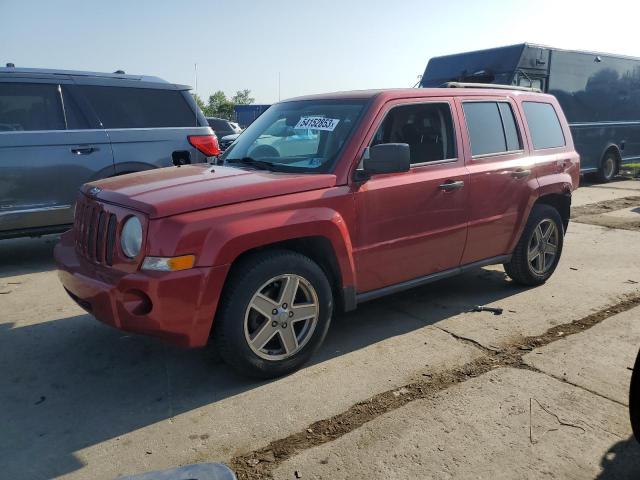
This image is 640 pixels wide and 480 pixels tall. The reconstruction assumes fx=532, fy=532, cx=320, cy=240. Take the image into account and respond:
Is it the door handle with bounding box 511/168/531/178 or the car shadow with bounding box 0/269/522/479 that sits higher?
the door handle with bounding box 511/168/531/178

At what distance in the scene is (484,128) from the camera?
454cm

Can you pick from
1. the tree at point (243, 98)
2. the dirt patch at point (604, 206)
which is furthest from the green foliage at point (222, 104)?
the dirt patch at point (604, 206)

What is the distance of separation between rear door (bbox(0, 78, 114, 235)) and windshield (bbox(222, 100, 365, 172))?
2.42 metres

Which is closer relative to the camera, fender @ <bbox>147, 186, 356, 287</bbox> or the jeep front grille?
fender @ <bbox>147, 186, 356, 287</bbox>

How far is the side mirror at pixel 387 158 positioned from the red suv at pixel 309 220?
1cm

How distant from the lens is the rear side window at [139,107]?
20.5 ft

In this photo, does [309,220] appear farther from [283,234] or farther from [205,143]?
[205,143]

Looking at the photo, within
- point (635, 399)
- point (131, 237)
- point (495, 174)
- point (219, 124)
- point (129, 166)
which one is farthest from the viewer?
point (219, 124)

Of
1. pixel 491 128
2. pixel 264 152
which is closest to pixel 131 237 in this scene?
pixel 264 152

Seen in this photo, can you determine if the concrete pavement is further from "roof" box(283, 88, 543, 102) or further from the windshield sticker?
"roof" box(283, 88, 543, 102)

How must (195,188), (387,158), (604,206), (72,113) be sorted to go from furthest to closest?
(604,206) < (72,113) < (387,158) < (195,188)

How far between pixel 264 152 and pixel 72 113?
10.3 feet

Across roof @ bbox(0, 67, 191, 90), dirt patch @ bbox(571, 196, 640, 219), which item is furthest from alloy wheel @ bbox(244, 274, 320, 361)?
dirt patch @ bbox(571, 196, 640, 219)

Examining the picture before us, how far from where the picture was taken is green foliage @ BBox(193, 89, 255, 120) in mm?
73062
